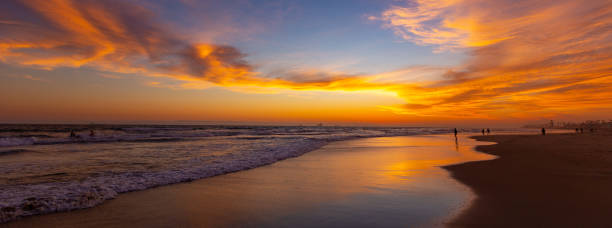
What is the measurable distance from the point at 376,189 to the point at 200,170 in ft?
23.8

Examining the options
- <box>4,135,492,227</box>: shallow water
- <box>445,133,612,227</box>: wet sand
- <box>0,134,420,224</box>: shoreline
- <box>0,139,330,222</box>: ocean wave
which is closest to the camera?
<box>445,133,612,227</box>: wet sand

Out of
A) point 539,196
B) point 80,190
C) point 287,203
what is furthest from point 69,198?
point 539,196

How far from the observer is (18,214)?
6.36 meters

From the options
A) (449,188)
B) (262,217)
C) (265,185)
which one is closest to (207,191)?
(265,185)

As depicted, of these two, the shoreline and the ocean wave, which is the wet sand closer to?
the shoreline

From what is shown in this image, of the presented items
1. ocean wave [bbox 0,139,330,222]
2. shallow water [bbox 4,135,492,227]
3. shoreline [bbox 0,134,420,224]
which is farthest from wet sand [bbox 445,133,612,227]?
ocean wave [bbox 0,139,330,222]

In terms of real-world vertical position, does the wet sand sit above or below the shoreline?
above

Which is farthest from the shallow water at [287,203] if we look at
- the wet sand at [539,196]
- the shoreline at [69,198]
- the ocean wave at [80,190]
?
the wet sand at [539,196]

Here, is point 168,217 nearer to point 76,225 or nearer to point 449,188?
point 76,225

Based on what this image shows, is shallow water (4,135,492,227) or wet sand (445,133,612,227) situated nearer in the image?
wet sand (445,133,612,227)

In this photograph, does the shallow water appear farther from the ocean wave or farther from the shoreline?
the ocean wave

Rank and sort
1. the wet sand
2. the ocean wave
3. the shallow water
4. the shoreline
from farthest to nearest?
the ocean wave
the shoreline
the shallow water
the wet sand

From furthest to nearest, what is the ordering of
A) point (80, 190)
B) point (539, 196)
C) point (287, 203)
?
point (80, 190)
point (539, 196)
point (287, 203)

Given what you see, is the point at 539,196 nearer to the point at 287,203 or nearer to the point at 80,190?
the point at 287,203
